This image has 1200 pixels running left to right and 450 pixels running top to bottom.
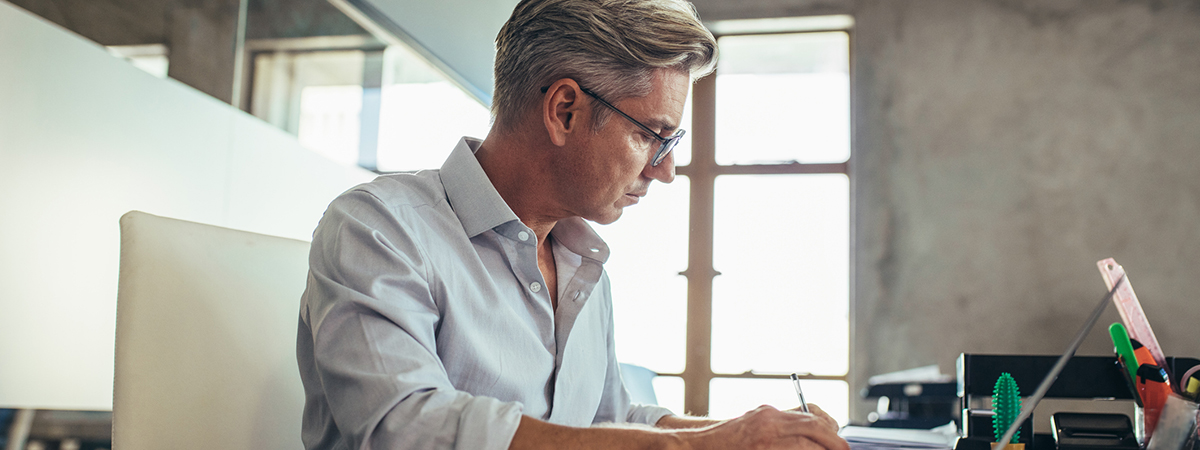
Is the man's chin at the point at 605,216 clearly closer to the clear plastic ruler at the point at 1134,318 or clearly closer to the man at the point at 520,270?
the man at the point at 520,270

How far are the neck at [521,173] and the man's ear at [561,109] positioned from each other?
0.04m

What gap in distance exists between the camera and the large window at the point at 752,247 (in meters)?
4.11

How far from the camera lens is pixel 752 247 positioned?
4.20 m

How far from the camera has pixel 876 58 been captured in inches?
157

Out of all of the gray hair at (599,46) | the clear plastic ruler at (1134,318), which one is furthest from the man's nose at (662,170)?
the clear plastic ruler at (1134,318)

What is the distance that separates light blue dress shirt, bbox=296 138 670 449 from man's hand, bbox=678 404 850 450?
18cm

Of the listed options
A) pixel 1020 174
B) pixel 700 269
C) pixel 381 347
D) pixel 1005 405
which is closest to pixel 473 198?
pixel 381 347

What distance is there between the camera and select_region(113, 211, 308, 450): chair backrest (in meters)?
0.78

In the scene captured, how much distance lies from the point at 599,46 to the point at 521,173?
0.22 metres

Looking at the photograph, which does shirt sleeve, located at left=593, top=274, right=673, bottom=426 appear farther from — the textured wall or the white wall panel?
the textured wall

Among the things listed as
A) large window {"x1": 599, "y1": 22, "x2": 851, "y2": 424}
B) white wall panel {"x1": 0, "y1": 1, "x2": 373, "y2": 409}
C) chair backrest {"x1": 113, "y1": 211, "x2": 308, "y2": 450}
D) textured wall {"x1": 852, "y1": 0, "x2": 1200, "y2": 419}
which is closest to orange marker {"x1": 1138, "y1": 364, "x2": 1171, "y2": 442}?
chair backrest {"x1": 113, "y1": 211, "x2": 308, "y2": 450}

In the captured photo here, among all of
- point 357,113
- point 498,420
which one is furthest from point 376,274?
point 357,113

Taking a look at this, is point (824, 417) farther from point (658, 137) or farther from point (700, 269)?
point (700, 269)

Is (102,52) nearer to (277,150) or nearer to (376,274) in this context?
(277,150)
